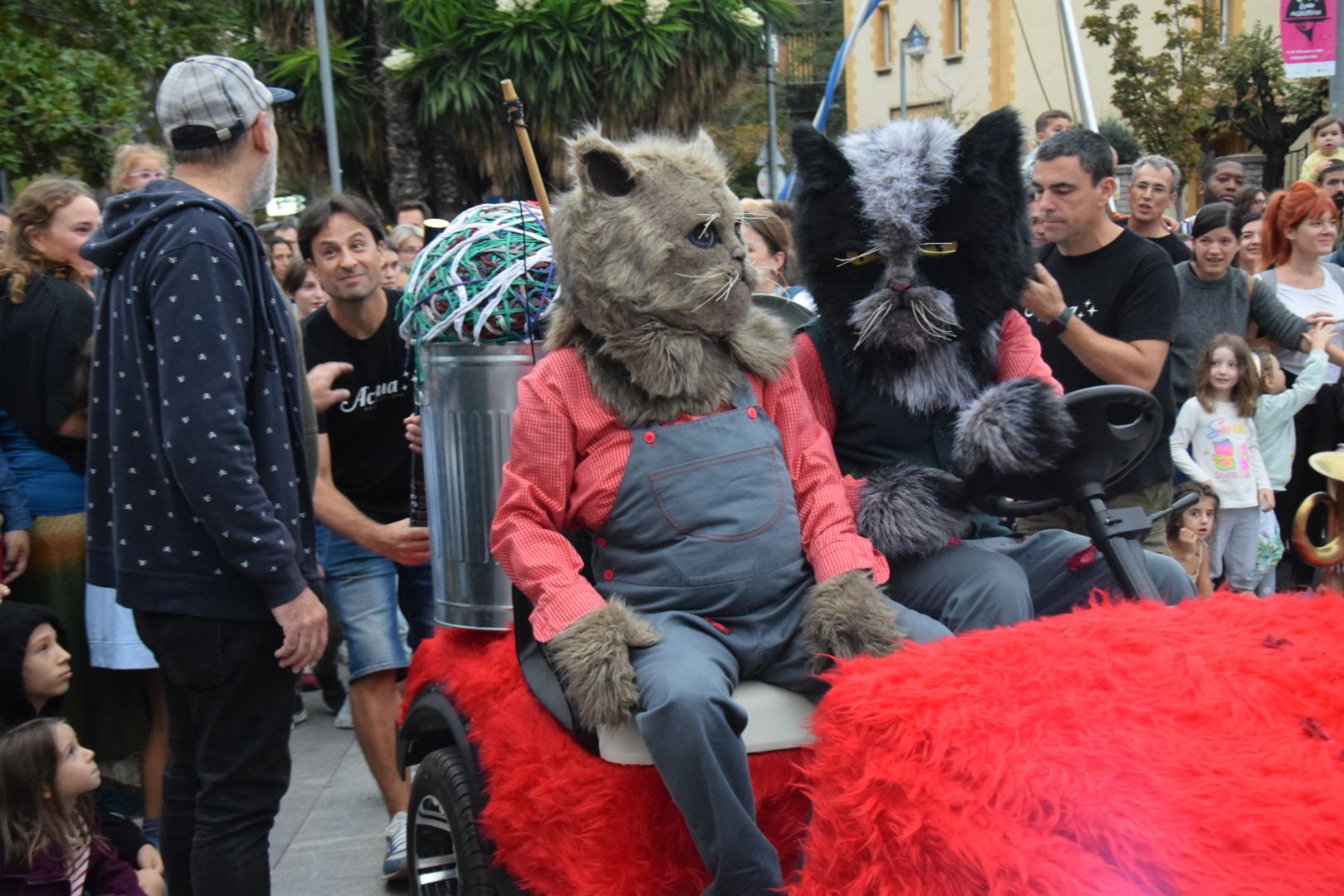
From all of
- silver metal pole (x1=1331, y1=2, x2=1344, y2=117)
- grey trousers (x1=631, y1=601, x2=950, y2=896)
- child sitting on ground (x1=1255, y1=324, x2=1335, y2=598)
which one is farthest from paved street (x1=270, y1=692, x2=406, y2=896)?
silver metal pole (x1=1331, y1=2, x2=1344, y2=117)

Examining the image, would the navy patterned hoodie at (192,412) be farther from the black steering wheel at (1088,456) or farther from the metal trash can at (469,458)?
the black steering wheel at (1088,456)

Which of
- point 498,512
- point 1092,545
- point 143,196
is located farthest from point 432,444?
point 1092,545

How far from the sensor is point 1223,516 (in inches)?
229

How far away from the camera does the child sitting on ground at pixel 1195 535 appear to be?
17.3ft

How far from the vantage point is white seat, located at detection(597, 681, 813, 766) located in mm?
2305

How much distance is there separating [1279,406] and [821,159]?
4097mm

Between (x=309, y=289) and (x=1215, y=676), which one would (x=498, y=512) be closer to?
(x=1215, y=676)

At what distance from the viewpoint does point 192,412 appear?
8.07 ft

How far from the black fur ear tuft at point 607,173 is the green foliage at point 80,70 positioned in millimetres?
6090

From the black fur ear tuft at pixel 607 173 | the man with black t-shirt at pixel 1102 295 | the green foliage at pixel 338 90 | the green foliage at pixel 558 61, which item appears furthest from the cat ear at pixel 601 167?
the green foliage at pixel 338 90

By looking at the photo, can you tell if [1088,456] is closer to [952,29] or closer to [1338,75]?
[1338,75]

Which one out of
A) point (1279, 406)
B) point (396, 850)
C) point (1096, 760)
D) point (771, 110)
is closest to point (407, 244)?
point (396, 850)

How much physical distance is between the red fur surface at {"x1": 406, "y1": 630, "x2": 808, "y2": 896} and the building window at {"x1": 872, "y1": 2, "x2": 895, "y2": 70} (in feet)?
115

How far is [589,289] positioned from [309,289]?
138 inches
